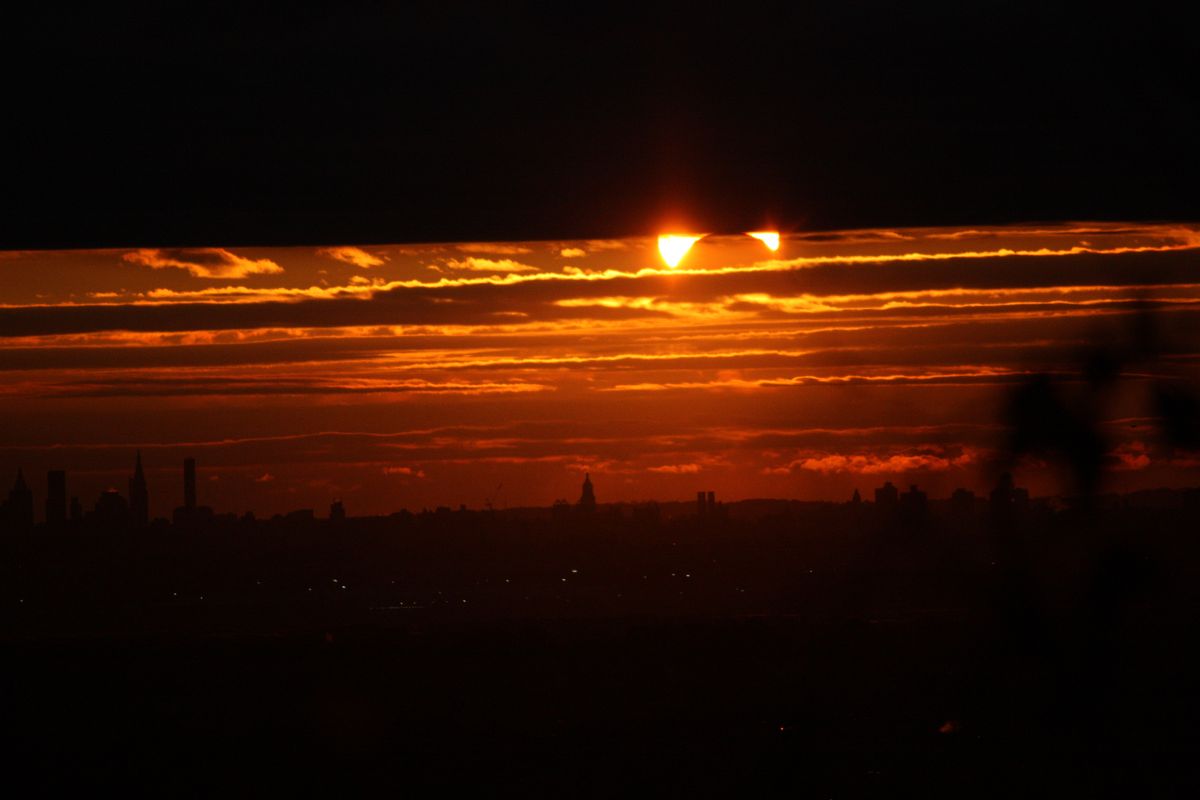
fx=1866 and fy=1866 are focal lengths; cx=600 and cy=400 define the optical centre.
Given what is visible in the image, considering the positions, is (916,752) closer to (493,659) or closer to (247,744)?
(247,744)

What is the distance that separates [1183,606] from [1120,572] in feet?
307

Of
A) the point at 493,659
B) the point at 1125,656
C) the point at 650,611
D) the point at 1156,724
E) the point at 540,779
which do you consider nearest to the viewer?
the point at 540,779

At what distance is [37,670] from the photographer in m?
121

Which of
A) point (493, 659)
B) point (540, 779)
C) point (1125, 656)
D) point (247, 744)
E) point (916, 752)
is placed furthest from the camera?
point (493, 659)

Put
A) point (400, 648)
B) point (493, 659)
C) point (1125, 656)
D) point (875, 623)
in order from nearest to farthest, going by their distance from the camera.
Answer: point (1125, 656) < point (493, 659) < point (400, 648) < point (875, 623)

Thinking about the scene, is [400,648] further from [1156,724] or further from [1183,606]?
[1156,724]

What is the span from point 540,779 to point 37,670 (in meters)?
82.6

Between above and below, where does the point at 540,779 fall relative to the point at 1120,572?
below

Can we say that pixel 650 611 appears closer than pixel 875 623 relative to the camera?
No

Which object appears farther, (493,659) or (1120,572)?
(493,659)

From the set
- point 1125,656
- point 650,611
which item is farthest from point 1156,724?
point 650,611

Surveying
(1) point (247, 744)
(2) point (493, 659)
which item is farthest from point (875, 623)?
(1) point (247, 744)

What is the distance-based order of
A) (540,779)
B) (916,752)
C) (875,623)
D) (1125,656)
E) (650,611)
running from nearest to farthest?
(540,779) → (916,752) → (1125,656) → (875,623) → (650,611)

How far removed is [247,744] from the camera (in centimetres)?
6394
